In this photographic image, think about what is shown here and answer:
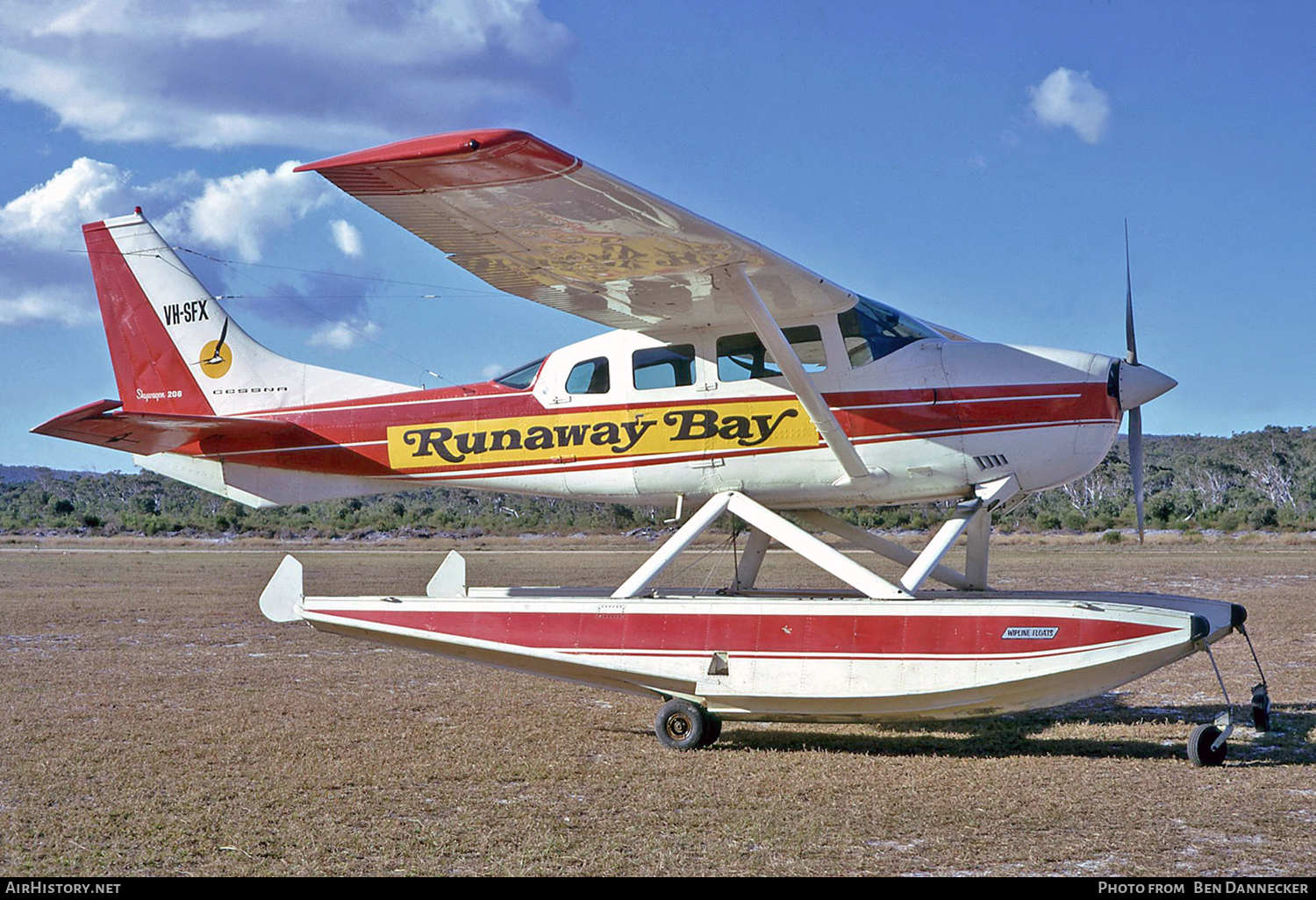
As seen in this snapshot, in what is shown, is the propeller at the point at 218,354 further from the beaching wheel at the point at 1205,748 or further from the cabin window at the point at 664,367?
the beaching wheel at the point at 1205,748

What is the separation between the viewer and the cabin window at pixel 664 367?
10367 mm

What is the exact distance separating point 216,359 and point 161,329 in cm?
76

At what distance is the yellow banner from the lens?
10.1 m

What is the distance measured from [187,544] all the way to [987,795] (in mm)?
48711

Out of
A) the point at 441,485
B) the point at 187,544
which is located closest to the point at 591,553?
the point at 187,544

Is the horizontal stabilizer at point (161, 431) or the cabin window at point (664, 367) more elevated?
the cabin window at point (664, 367)

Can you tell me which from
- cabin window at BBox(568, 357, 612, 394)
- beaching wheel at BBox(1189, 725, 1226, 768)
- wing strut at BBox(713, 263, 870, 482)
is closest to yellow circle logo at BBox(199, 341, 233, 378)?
cabin window at BBox(568, 357, 612, 394)

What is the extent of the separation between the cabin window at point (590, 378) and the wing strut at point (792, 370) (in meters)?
1.68

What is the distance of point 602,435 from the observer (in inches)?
416

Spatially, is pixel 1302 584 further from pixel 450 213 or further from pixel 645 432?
pixel 450 213

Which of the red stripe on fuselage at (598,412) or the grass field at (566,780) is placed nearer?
the grass field at (566,780)

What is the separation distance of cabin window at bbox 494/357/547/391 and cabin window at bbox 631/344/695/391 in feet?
3.30

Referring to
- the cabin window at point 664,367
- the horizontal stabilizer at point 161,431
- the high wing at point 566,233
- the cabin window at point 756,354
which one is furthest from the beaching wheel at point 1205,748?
the horizontal stabilizer at point 161,431

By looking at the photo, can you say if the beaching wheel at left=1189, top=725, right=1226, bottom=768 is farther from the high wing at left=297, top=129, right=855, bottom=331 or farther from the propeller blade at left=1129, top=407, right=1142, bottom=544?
the high wing at left=297, top=129, right=855, bottom=331
